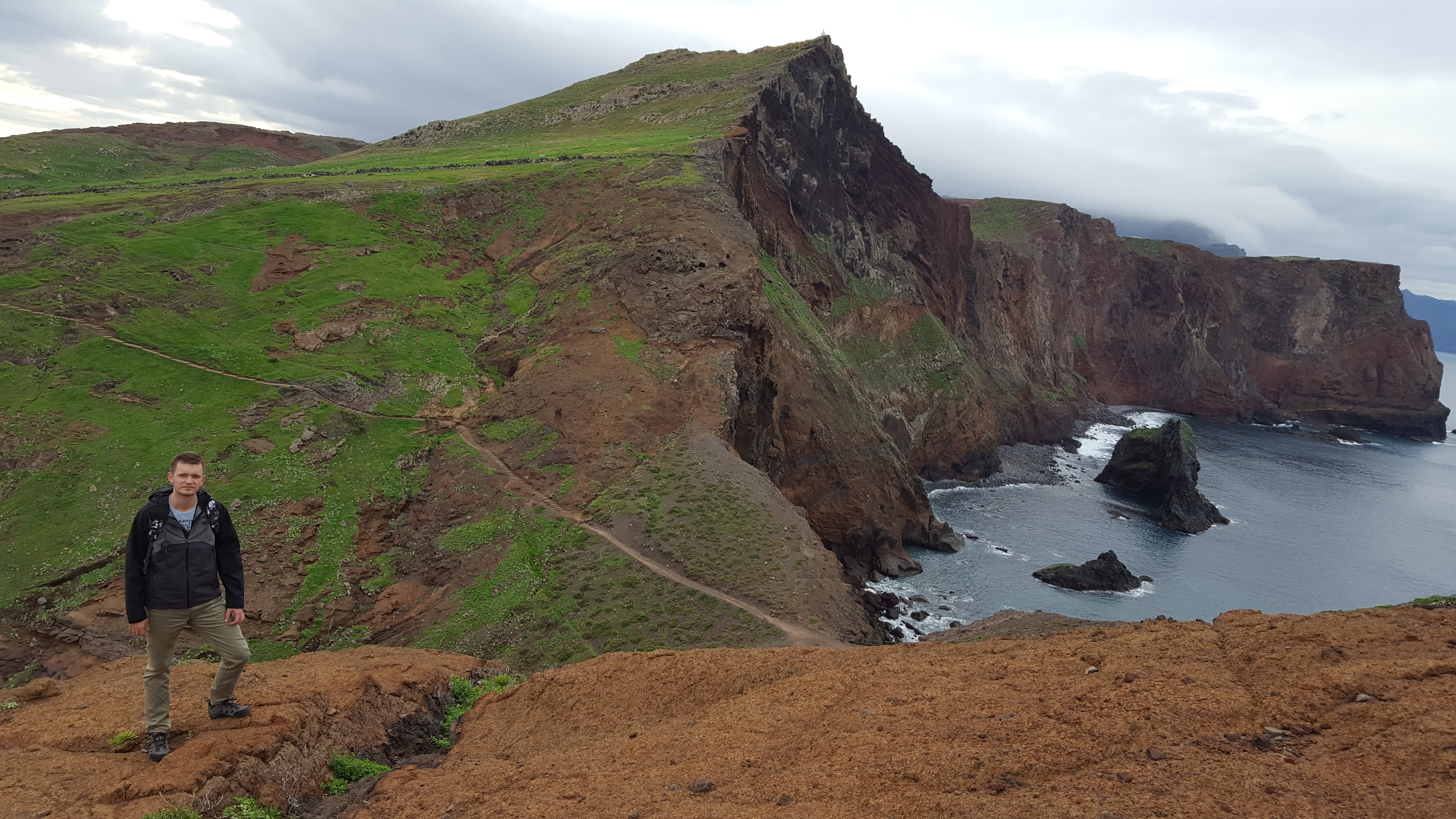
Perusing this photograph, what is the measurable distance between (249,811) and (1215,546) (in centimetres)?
6440

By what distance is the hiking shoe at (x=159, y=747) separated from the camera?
8.19 meters

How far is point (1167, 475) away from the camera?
204 feet

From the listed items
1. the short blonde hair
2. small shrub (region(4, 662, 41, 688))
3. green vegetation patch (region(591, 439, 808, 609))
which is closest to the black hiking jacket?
Answer: the short blonde hair

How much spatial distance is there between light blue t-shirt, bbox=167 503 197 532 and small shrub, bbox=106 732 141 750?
9.66 ft

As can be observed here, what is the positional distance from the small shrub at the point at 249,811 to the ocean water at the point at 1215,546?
30598 millimetres

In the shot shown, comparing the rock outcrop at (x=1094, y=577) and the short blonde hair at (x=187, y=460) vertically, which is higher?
the short blonde hair at (x=187, y=460)

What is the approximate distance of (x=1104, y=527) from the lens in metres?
56.3

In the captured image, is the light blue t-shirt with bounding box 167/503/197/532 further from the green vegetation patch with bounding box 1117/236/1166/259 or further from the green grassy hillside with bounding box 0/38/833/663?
the green vegetation patch with bounding box 1117/236/1166/259

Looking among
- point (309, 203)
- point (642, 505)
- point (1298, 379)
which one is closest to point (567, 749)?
point (642, 505)

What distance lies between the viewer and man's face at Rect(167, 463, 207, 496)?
7969 mm

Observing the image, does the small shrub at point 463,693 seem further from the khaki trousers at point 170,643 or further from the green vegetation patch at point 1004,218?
the green vegetation patch at point 1004,218

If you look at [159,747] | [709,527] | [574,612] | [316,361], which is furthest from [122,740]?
[316,361]

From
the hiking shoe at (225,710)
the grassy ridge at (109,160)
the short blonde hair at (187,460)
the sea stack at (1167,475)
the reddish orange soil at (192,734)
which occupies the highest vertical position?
the grassy ridge at (109,160)

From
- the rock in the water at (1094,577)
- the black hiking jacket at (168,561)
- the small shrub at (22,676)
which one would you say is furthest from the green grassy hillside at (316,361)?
the rock in the water at (1094,577)
